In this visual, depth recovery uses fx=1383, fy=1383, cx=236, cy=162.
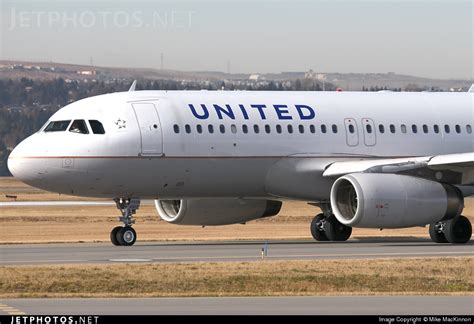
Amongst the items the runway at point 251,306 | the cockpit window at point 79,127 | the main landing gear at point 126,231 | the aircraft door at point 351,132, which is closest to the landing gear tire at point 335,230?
the aircraft door at point 351,132

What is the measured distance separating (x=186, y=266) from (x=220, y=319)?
10.9m

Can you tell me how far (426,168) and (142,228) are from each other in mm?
15495

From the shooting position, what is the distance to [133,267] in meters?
31.5

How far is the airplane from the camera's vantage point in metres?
41.2

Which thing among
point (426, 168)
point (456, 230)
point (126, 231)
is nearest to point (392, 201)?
point (426, 168)

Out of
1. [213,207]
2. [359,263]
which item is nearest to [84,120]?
[213,207]

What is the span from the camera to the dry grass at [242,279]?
87.2ft

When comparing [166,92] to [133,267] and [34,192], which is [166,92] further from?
[34,192]

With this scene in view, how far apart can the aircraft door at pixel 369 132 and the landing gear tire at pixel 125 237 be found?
8686 millimetres

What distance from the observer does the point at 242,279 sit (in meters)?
28.6

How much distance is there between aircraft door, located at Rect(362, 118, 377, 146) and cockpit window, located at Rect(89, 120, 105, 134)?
9.10 metres

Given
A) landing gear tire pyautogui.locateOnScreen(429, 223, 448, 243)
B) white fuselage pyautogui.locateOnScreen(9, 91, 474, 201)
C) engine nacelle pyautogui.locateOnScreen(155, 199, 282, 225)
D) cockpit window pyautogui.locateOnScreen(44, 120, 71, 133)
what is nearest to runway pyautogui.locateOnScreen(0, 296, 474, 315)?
white fuselage pyautogui.locateOnScreen(9, 91, 474, 201)

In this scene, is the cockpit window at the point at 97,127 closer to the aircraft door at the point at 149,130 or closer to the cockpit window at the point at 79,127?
the cockpit window at the point at 79,127

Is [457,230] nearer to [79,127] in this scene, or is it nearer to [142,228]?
[79,127]
